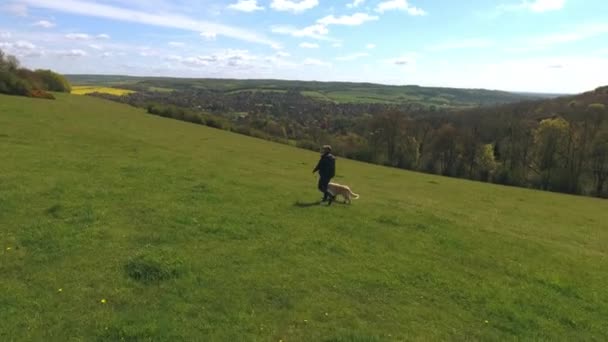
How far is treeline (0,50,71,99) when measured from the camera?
199ft

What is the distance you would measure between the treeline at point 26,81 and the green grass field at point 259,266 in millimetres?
43656

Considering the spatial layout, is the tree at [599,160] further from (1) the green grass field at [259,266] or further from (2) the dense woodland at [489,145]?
(1) the green grass field at [259,266]

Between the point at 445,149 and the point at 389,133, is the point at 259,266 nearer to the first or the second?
the point at 445,149

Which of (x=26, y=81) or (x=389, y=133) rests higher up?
(x=26, y=81)

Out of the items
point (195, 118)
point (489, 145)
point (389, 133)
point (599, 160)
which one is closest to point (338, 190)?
point (599, 160)

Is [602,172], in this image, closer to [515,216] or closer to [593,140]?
[593,140]

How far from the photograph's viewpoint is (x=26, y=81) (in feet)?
210

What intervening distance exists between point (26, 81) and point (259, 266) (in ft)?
216

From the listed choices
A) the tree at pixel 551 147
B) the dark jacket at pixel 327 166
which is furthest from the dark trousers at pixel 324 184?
the tree at pixel 551 147

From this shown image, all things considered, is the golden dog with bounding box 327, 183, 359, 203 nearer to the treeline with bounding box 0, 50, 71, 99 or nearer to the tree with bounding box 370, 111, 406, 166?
the treeline with bounding box 0, 50, 71, 99

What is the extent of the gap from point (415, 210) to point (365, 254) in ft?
31.5

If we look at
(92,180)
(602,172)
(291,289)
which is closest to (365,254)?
(291,289)

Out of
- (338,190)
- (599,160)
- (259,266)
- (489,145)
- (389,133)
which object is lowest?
(599,160)

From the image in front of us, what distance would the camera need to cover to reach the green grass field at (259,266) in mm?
9570
